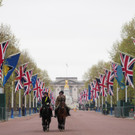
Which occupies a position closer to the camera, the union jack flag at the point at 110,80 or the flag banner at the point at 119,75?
the flag banner at the point at 119,75

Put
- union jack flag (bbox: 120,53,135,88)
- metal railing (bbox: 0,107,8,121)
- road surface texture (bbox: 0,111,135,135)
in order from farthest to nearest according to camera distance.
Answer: metal railing (bbox: 0,107,8,121) < union jack flag (bbox: 120,53,135,88) < road surface texture (bbox: 0,111,135,135)

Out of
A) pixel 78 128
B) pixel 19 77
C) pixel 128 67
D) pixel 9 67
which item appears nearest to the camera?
pixel 78 128

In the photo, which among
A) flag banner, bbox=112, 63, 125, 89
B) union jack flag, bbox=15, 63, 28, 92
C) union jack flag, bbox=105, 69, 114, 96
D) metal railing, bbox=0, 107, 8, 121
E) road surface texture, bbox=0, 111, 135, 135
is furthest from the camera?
union jack flag, bbox=105, 69, 114, 96

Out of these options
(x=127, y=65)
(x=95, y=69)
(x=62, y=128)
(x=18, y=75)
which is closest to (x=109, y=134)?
(x=62, y=128)

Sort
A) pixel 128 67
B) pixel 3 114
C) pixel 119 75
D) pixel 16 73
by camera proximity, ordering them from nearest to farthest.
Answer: pixel 128 67
pixel 3 114
pixel 119 75
pixel 16 73

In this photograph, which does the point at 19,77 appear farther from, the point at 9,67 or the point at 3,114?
the point at 9,67

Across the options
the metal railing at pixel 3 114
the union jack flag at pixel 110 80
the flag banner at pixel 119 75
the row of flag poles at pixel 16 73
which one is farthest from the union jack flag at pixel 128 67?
the union jack flag at pixel 110 80

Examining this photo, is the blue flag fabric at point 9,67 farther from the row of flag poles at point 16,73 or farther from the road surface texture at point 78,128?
the road surface texture at point 78,128

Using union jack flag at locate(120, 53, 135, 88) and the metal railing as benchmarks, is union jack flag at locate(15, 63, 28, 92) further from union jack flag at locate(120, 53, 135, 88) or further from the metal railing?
union jack flag at locate(120, 53, 135, 88)

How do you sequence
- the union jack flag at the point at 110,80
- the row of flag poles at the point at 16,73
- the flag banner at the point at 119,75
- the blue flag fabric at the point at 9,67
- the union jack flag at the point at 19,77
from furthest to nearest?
the union jack flag at the point at 110,80 < the union jack flag at the point at 19,77 < the flag banner at the point at 119,75 < the blue flag fabric at the point at 9,67 < the row of flag poles at the point at 16,73

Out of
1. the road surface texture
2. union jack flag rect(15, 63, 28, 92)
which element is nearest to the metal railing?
union jack flag rect(15, 63, 28, 92)

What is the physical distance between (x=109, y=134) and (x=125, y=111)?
28.3m

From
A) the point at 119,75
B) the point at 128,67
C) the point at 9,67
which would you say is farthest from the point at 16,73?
the point at 128,67

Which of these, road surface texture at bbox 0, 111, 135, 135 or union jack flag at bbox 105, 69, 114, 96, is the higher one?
union jack flag at bbox 105, 69, 114, 96
